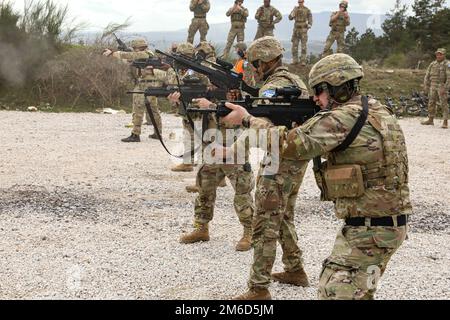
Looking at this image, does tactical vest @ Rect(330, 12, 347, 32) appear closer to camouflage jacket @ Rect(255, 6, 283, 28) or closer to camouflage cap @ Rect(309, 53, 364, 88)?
camouflage jacket @ Rect(255, 6, 283, 28)

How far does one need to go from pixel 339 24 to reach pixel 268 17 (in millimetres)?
2119

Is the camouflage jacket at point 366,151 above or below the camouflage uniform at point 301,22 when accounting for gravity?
below

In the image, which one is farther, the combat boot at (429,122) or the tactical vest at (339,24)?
the tactical vest at (339,24)

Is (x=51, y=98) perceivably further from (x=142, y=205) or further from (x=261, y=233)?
(x=261, y=233)

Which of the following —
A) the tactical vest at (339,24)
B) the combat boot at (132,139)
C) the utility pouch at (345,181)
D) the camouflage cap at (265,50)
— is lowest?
the combat boot at (132,139)

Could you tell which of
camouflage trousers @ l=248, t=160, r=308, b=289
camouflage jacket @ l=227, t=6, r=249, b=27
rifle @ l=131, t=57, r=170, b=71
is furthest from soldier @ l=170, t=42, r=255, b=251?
camouflage jacket @ l=227, t=6, r=249, b=27

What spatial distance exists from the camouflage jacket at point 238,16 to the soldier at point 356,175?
13.5 meters

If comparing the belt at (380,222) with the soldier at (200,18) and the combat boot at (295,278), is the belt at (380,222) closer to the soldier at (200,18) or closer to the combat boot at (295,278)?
the combat boot at (295,278)

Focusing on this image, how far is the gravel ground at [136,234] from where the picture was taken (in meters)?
4.24

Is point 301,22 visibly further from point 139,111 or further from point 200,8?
point 139,111

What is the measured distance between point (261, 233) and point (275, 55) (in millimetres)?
1327

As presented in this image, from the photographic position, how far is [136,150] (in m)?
9.87

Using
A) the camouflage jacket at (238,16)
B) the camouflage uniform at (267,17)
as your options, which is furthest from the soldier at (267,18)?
the camouflage jacket at (238,16)

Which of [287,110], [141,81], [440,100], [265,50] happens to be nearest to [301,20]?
[440,100]
